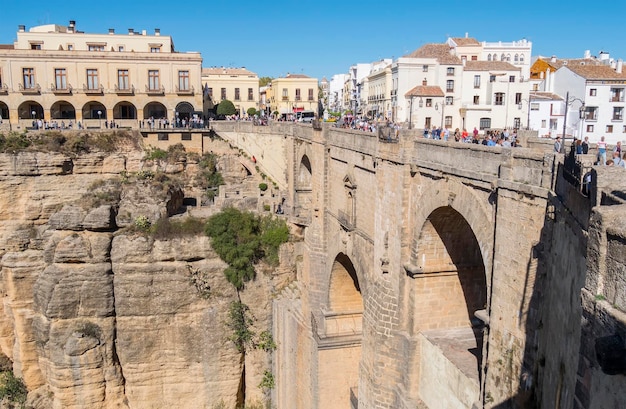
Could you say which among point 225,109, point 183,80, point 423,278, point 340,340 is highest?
point 183,80

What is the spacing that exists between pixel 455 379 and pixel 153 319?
17.2m

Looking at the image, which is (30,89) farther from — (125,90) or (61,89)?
(125,90)

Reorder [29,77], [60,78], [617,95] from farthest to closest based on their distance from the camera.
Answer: [60,78], [29,77], [617,95]

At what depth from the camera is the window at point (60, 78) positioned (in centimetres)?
3591

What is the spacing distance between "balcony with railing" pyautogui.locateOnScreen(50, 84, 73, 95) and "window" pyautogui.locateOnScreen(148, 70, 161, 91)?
489cm

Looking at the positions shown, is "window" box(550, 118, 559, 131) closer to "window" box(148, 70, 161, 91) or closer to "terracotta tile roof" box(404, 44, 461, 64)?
"terracotta tile roof" box(404, 44, 461, 64)

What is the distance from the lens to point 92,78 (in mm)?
36438

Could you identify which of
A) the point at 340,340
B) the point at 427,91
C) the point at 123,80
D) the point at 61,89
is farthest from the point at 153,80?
the point at 340,340

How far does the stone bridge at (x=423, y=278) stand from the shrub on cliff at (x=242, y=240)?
1246 millimetres

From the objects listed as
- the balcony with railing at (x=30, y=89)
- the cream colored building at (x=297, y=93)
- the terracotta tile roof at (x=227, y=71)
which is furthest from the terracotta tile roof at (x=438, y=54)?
the terracotta tile roof at (x=227, y=71)

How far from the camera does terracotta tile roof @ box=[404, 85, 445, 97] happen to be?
29.8 m

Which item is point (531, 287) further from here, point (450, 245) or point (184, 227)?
point (184, 227)

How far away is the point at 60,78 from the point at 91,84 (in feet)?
6.19

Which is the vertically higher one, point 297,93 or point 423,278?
point 297,93
